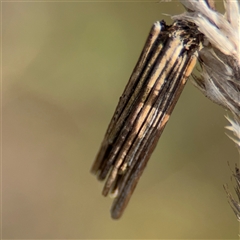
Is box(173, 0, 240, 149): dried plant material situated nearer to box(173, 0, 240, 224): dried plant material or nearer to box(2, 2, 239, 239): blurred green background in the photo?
box(173, 0, 240, 224): dried plant material

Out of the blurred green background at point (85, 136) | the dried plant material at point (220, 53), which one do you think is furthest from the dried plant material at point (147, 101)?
the blurred green background at point (85, 136)

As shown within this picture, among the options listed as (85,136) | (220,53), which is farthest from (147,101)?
(85,136)

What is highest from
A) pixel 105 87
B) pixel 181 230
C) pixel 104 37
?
pixel 104 37

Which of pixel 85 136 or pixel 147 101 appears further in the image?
pixel 85 136

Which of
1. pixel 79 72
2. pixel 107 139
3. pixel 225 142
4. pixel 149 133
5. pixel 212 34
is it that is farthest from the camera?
pixel 79 72

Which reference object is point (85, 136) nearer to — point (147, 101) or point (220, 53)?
point (147, 101)

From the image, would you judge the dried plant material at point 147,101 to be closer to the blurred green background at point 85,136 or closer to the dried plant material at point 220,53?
the dried plant material at point 220,53

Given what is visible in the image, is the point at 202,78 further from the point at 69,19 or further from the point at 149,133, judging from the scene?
the point at 69,19

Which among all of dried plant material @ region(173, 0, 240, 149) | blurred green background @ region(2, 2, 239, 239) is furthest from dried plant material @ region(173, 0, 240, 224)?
blurred green background @ region(2, 2, 239, 239)

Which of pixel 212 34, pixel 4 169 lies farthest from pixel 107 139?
pixel 4 169
